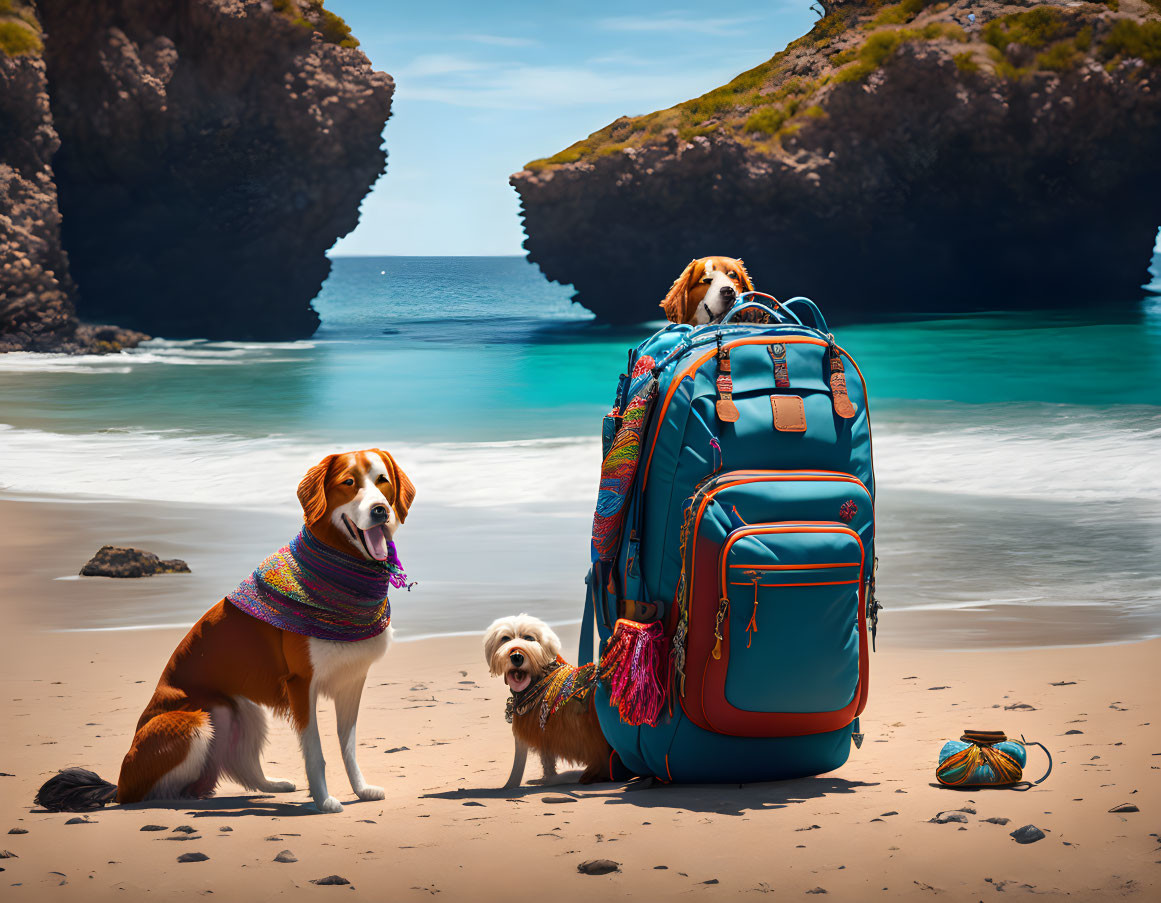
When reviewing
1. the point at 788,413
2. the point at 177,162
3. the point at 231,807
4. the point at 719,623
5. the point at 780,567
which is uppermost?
the point at 177,162

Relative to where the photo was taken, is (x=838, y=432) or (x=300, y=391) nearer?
(x=838, y=432)

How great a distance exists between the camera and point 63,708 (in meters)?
4.42

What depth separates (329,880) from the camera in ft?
8.20

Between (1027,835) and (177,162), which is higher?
(177,162)

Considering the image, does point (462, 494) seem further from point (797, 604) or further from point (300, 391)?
point (300, 391)

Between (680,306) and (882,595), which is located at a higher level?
(680,306)

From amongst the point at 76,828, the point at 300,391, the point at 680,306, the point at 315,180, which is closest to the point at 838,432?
the point at 680,306

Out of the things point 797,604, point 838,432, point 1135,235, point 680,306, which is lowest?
point 797,604

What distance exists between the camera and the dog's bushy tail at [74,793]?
3148 mm

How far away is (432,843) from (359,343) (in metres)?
34.2

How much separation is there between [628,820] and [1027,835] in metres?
0.93

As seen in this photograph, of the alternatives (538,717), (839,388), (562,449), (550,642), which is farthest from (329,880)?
(562,449)

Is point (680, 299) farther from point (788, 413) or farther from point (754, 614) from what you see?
point (754, 614)

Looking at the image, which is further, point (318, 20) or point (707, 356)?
point (318, 20)
